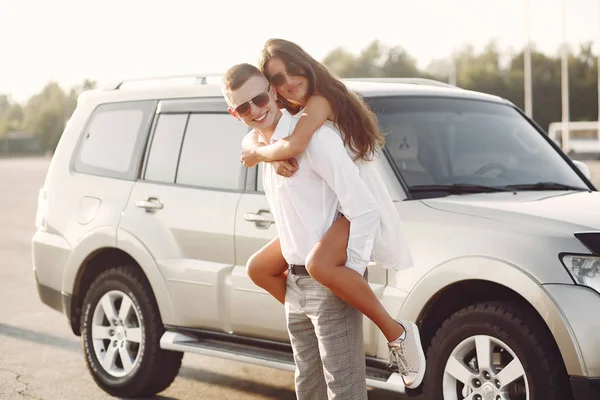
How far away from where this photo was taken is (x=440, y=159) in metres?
5.70

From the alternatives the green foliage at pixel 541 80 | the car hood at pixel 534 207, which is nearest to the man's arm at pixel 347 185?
the car hood at pixel 534 207

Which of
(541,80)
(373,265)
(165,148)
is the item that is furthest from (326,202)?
(541,80)

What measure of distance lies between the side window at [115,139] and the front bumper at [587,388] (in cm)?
319

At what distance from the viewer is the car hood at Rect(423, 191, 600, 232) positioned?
15.0 feet

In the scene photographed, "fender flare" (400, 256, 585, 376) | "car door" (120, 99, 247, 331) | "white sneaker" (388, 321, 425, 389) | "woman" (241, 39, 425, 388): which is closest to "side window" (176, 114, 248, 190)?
"car door" (120, 99, 247, 331)

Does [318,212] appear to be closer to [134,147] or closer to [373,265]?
[373,265]

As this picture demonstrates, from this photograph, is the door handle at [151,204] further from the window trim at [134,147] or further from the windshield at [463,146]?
the windshield at [463,146]

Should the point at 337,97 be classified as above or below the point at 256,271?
above

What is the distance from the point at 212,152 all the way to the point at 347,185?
2552 mm

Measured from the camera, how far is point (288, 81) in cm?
378

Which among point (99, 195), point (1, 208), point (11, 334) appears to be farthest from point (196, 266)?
point (1, 208)

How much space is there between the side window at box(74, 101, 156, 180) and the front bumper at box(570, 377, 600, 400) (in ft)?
10.5

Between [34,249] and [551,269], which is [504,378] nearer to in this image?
[551,269]

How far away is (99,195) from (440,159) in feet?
7.23
